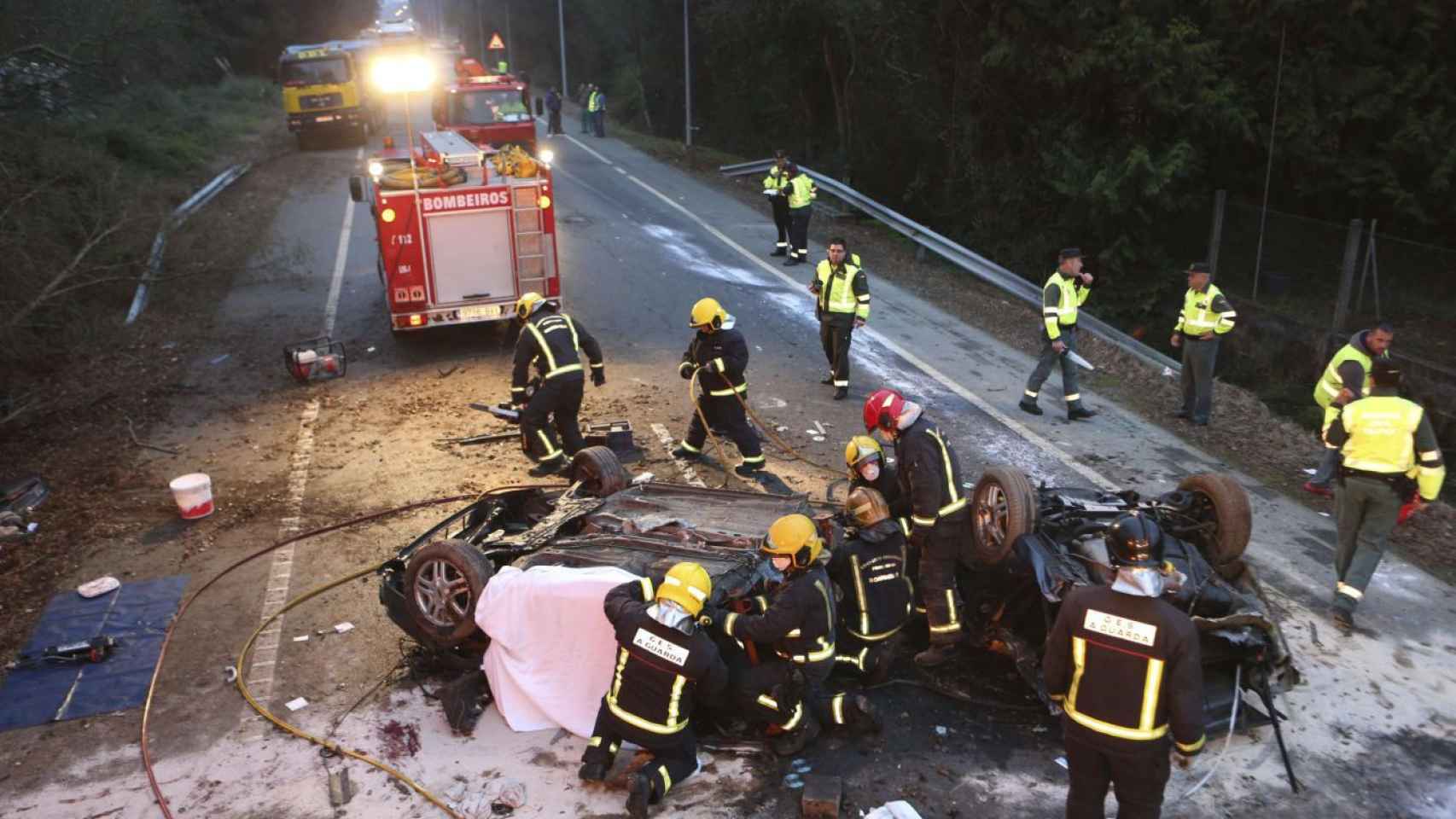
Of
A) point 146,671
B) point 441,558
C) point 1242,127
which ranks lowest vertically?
point 146,671

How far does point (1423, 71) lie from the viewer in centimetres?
1545

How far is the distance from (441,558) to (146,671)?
2.19m

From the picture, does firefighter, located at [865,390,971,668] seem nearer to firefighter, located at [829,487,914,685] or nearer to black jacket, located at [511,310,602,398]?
firefighter, located at [829,487,914,685]

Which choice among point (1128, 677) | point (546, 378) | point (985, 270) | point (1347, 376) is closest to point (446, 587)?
point (546, 378)

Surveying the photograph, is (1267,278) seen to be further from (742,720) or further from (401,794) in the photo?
(401,794)

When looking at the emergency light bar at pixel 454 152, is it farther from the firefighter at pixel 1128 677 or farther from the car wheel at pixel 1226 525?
the firefighter at pixel 1128 677

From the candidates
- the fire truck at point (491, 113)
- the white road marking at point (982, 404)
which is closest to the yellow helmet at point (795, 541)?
the white road marking at point (982, 404)

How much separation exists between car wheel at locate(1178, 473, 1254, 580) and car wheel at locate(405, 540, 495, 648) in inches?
182

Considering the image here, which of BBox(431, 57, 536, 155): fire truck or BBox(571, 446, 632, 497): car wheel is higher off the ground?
BBox(431, 57, 536, 155): fire truck

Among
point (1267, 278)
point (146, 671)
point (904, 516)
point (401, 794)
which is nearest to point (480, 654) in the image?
point (401, 794)

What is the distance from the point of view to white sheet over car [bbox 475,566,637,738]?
601 cm

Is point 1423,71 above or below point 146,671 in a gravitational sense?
above

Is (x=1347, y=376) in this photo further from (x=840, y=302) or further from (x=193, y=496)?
(x=193, y=496)

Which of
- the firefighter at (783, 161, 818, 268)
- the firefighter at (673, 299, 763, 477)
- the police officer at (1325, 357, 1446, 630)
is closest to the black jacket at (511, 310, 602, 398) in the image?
the firefighter at (673, 299, 763, 477)
